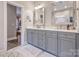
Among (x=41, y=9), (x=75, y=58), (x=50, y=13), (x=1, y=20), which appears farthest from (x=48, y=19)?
(x=75, y=58)

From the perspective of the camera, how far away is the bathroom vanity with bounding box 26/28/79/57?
275 centimetres

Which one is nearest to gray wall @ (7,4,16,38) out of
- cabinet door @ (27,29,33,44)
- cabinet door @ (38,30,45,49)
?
cabinet door @ (27,29,33,44)

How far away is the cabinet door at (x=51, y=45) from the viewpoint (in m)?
3.35

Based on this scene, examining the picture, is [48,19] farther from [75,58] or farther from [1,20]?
[75,58]

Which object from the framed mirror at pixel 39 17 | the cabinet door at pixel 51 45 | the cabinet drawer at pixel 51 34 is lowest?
the cabinet door at pixel 51 45

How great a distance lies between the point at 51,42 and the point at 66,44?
70 cm

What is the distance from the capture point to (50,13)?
442 centimetres

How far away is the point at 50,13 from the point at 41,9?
2.46ft

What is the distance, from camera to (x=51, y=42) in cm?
354

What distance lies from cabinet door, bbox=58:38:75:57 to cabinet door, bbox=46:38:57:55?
20cm

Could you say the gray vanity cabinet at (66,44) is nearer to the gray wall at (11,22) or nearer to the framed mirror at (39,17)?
the framed mirror at (39,17)

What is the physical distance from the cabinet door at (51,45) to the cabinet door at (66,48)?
0.20 m

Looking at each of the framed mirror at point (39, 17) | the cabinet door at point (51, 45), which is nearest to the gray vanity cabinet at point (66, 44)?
the cabinet door at point (51, 45)

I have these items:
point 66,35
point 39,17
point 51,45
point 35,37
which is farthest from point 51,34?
point 39,17
